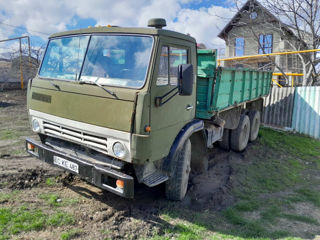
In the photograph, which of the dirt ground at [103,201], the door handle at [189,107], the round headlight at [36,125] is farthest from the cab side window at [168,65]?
the round headlight at [36,125]

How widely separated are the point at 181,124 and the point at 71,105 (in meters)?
1.48

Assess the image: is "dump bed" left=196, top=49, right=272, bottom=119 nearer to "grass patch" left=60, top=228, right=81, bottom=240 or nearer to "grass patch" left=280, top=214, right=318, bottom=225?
"grass patch" left=280, top=214, right=318, bottom=225

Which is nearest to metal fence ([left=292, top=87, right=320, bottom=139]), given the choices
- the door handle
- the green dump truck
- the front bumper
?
the green dump truck

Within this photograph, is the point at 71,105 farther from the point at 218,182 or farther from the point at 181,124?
the point at 218,182

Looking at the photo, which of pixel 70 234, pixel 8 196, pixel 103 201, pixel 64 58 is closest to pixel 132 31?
pixel 64 58

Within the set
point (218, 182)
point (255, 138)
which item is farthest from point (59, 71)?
point (255, 138)

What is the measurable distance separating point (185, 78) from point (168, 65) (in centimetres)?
35

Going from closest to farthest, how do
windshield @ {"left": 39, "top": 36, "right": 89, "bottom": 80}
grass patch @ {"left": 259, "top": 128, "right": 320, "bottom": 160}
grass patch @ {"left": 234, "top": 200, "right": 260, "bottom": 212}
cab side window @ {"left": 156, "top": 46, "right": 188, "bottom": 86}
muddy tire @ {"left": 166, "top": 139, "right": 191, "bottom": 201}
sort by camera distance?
1. cab side window @ {"left": 156, "top": 46, "right": 188, "bottom": 86}
2. windshield @ {"left": 39, "top": 36, "right": 89, "bottom": 80}
3. muddy tire @ {"left": 166, "top": 139, "right": 191, "bottom": 201}
4. grass patch @ {"left": 234, "top": 200, "right": 260, "bottom": 212}
5. grass patch @ {"left": 259, "top": 128, "right": 320, "bottom": 160}

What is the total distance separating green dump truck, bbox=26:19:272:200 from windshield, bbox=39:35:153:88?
1 centimetres

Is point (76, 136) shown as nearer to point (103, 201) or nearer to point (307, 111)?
point (103, 201)

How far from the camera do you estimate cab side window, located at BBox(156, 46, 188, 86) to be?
11.3 feet

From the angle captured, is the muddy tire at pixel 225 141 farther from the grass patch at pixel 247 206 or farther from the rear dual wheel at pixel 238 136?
the grass patch at pixel 247 206

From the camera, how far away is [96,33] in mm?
3686

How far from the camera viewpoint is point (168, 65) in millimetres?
3584
